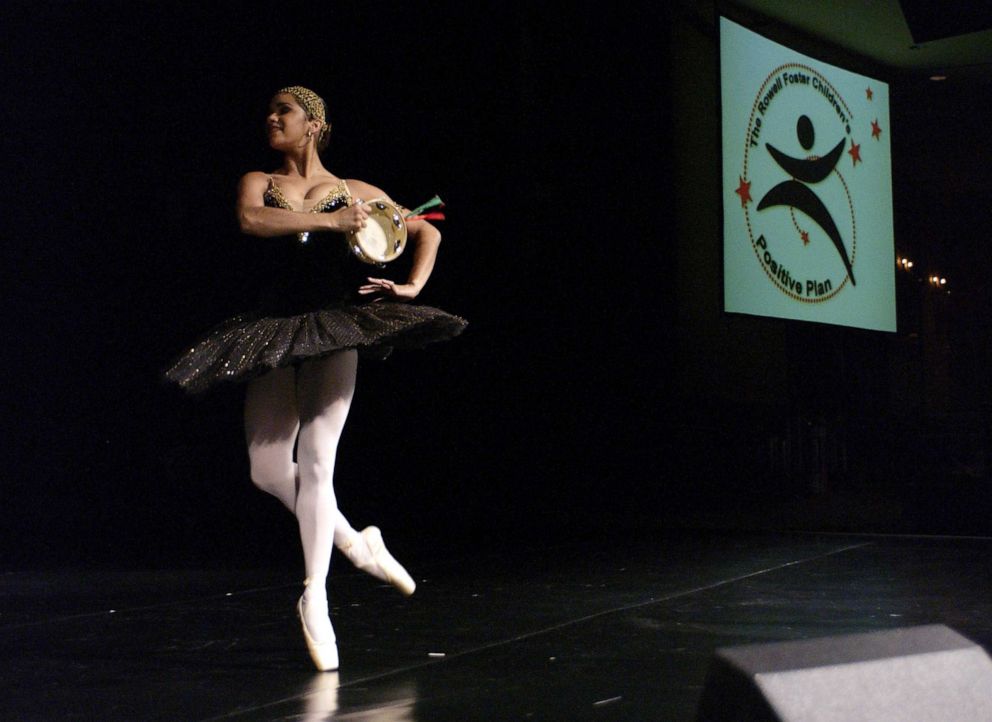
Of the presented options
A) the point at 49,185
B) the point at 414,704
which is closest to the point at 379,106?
the point at 49,185

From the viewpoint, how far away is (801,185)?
6.80 m

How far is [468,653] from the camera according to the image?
2.71m

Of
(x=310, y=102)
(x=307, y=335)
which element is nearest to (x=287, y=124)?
(x=310, y=102)

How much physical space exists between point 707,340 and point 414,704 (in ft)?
18.1

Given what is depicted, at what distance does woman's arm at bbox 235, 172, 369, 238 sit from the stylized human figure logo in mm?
4231

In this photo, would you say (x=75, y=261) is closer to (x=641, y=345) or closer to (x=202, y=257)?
(x=202, y=257)

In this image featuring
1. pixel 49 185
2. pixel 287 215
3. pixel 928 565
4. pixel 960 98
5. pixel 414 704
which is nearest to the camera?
pixel 414 704

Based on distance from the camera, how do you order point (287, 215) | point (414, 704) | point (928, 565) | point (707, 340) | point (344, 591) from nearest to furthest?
point (414, 704) → point (287, 215) → point (344, 591) → point (928, 565) → point (707, 340)

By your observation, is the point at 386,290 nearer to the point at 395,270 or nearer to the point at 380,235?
the point at 380,235

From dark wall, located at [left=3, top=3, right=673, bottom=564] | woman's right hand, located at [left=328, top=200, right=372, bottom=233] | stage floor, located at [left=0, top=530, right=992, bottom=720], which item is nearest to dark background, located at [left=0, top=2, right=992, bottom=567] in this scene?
dark wall, located at [left=3, top=3, right=673, bottom=564]

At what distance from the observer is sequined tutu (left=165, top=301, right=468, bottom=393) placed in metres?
2.62

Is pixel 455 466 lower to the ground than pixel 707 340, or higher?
lower

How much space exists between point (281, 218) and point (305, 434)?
17.8 inches

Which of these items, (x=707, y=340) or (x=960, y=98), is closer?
(x=707, y=340)
